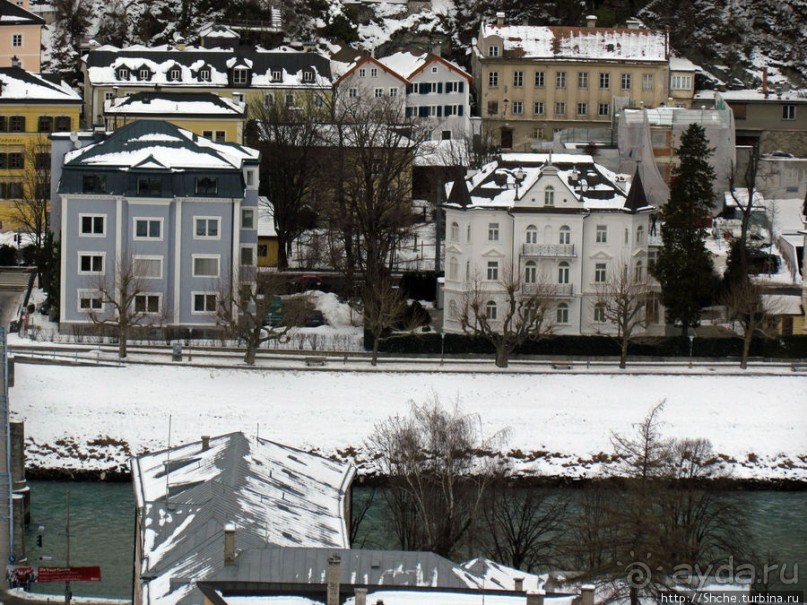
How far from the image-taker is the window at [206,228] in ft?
259

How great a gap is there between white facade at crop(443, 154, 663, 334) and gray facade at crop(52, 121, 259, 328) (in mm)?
8251

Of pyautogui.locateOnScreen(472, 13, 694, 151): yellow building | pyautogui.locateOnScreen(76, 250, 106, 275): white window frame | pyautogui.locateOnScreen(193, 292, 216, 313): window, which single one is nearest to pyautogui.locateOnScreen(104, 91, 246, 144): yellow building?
pyautogui.locateOnScreen(472, 13, 694, 151): yellow building

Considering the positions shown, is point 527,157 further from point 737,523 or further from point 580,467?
point 737,523

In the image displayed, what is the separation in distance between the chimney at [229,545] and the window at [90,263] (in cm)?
3621

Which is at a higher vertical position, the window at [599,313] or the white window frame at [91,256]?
the white window frame at [91,256]

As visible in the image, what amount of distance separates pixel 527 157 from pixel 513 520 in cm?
2780

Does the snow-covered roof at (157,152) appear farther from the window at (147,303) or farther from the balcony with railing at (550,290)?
the balcony with railing at (550,290)

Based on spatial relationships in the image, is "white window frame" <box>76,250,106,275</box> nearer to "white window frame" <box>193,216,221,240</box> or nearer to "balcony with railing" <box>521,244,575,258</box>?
"white window frame" <box>193,216,221,240</box>

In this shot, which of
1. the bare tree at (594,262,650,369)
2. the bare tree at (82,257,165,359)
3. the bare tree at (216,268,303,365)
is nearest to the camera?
the bare tree at (216,268,303,365)

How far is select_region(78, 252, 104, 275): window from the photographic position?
77.8 m

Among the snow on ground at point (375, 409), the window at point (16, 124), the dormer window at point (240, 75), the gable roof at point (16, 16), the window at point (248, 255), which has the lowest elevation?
the snow on ground at point (375, 409)

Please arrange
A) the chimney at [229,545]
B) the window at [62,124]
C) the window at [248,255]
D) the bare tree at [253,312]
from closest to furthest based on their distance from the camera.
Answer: the chimney at [229,545] < the bare tree at [253,312] < the window at [248,255] < the window at [62,124]

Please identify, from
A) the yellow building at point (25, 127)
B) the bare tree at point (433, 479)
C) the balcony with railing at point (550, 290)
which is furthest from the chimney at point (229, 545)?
the yellow building at point (25, 127)

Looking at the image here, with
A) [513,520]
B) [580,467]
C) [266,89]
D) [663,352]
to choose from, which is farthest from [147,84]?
[513,520]
